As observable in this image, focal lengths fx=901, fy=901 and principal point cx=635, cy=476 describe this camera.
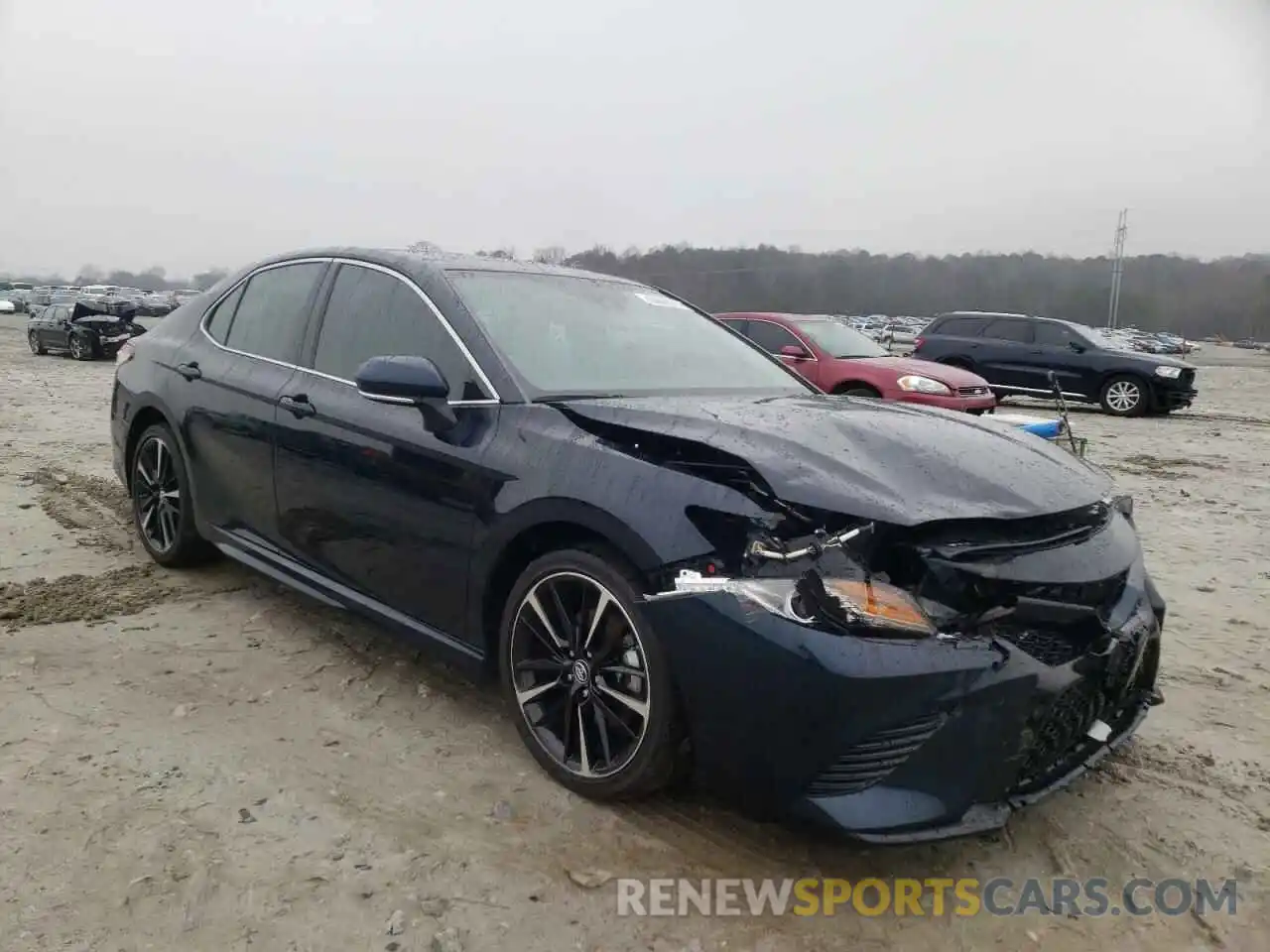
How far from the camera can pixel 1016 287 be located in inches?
2803

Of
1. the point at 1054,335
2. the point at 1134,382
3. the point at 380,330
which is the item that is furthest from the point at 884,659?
the point at 1054,335

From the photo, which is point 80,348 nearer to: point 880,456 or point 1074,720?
point 880,456

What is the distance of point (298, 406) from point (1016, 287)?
76.1 meters

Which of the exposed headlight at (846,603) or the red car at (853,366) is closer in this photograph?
the exposed headlight at (846,603)

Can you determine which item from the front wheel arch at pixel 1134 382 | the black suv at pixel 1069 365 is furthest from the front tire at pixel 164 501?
the front wheel arch at pixel 1134 382

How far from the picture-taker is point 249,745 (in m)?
2.84

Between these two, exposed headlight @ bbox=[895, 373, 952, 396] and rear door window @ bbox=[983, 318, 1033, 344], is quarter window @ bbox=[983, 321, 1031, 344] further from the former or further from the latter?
exposed headlight @ bbox=[895, 373, 952, 396]

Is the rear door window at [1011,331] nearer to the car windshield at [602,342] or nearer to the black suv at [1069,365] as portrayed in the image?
the black suv at [1069,365]

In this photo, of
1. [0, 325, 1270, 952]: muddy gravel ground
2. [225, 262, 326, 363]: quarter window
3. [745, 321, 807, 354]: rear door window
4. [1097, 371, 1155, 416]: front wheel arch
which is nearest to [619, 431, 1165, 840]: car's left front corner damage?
[0, 325, 1270, 952]: muddy gravel ground

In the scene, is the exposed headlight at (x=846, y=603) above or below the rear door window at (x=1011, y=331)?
below

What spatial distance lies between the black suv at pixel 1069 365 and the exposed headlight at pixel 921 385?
565 cm

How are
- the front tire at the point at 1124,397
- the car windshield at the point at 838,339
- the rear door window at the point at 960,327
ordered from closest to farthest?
the car windshield at the point at 838,339
the front tire at the point at 1124,397
the rear door window at the point at 960,327

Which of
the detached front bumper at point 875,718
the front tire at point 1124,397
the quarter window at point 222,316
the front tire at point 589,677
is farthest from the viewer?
the front tire at point 1124,397

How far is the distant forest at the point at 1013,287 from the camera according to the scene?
54.3 meters
